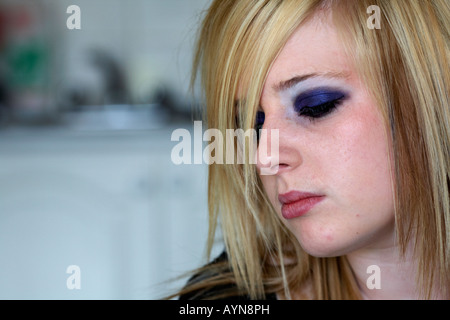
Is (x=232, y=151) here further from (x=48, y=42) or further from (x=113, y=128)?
(x=48, y=42)

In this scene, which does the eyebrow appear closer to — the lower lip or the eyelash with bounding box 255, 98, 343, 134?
the eyelash with bounding box 255, 98, 343, 134

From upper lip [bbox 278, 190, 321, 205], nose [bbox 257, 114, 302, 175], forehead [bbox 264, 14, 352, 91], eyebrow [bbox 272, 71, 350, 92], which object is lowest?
upper lip [bbox 278, 190, 321, 205]

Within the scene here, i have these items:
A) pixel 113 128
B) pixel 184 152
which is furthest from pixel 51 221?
pixel 184 152

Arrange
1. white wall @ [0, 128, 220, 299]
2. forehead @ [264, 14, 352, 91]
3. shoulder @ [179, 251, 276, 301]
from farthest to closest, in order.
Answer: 1. white wall @ [0, 128, 220, 299]
2. shoulder @ [179, 251, 276, 301]
3. forehead @ [264, 14, 352, 91]

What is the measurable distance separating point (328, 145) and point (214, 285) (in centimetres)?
31

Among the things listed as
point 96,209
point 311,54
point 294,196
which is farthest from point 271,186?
point 96,209

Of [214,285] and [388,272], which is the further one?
[214,285]

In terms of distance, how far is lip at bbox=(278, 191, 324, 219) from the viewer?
70 centimetres

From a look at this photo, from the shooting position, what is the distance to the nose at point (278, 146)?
704mm

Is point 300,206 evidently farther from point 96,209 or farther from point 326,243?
point 96,209

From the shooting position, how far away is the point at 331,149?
70cm

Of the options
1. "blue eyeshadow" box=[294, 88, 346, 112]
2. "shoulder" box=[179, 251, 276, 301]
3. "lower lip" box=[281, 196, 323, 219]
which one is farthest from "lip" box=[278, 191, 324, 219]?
"shoulder" box=[179, 251, 276, 301]

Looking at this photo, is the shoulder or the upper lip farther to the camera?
the shoulder
